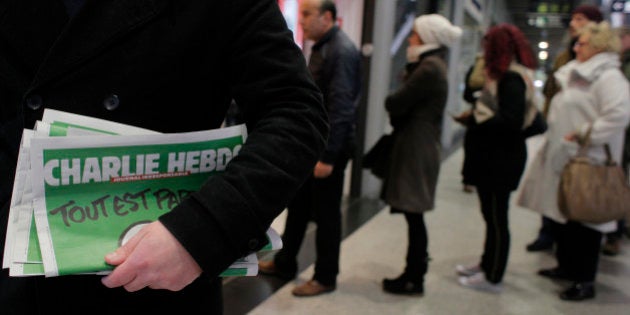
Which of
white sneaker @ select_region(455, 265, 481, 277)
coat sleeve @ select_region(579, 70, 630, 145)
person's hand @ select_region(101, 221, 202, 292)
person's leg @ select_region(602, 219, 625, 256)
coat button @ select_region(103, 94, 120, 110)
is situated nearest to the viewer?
person's hand @ select_region(101, 221, 202, 292)

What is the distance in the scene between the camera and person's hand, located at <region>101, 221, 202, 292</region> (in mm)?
616

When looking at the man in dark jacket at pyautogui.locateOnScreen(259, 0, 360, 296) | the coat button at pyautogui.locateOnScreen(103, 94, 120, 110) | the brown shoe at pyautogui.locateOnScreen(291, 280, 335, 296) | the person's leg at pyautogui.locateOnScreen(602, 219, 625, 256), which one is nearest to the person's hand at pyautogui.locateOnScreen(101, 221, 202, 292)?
the coat button at pyautogui.locateOnScreen(103, 94, 120, 110)

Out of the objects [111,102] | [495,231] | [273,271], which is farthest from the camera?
[273,271]

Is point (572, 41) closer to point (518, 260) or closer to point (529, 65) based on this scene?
point (529, 65)

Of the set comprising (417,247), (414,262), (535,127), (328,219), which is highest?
(535,127)

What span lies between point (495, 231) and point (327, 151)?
1.19 metres

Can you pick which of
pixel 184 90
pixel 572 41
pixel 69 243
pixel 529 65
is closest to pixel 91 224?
pixel 69 243

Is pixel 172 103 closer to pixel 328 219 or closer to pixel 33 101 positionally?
pixel 33 101

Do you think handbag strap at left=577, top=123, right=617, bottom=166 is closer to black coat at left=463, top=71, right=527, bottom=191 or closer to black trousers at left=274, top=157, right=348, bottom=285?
black coat at left=463, top=71, right=527, bottom=191

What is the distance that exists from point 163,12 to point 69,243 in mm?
347

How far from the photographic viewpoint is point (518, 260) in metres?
3.84

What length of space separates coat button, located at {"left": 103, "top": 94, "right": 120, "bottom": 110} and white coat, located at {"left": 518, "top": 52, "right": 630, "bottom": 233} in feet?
9.34

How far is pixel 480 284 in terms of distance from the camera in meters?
3.28

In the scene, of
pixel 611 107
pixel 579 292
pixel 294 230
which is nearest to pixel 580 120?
pixel 611 107
